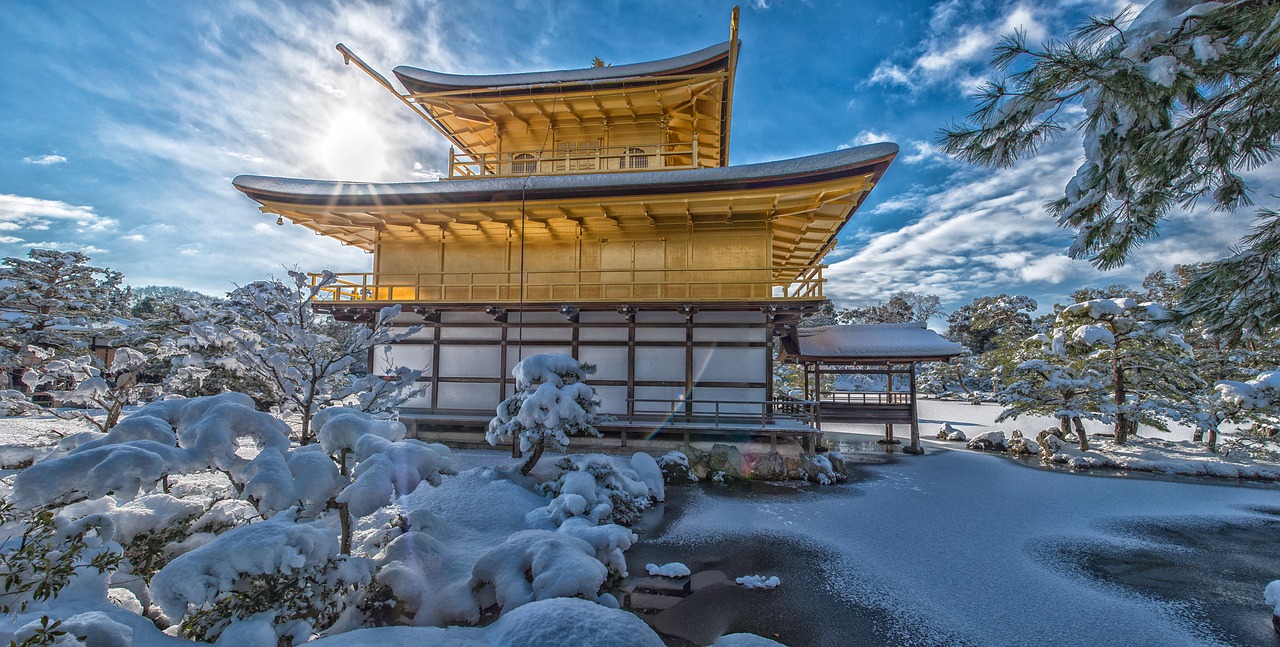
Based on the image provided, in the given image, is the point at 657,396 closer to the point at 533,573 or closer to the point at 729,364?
the point at 729,364

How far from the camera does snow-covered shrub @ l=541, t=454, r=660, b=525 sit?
7824mm

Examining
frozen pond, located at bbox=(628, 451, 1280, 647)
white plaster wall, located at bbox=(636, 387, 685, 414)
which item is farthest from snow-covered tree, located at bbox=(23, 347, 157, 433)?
white plaster wall, located at bbox=(636, 387, 685, 414)

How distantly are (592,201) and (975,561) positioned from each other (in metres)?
10.4

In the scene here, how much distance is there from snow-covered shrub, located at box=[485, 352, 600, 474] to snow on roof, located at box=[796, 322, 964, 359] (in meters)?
9.56

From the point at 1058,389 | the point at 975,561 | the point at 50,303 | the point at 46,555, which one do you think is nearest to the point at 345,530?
the point at 46,555

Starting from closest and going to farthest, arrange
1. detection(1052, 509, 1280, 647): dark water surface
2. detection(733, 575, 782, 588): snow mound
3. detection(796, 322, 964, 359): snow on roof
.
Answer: detection(1052, 509, 1280, 647): dark water surface
detection(733, 575, 782, 588): snow mound
detection(796, 322, 964, 359): snow on roof

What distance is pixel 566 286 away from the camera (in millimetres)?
14039

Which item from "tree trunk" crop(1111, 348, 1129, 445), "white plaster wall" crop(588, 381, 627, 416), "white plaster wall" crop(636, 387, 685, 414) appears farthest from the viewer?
"tree trunk" crop(1111, 348, 1129, 445)

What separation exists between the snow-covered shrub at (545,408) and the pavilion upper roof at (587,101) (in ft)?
28.9

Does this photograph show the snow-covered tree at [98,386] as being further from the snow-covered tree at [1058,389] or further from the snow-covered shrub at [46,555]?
the snow-covered tree at [1058,389]

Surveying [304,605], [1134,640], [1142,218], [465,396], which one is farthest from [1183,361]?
[304,605]

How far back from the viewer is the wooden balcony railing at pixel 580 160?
16.1 meters

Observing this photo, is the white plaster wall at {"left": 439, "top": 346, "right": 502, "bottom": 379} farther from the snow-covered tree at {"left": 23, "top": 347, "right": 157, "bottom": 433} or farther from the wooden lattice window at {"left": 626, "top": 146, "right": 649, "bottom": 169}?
the wooden lattice window at {"left": 626, "top": 146, "right": 649, "bottom": 169}

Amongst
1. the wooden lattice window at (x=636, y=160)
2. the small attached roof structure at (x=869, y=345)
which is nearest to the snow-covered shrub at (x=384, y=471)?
the wooden lattice window at (x=636, y=160)
